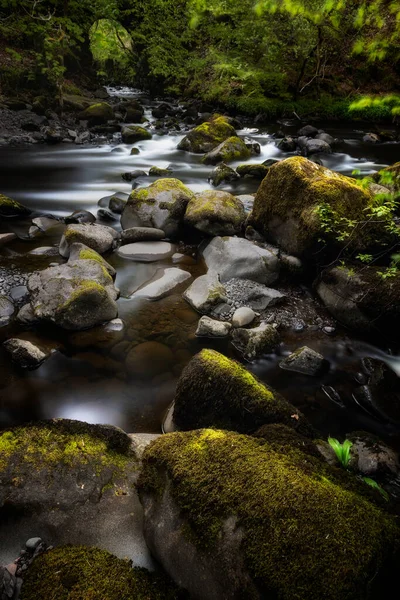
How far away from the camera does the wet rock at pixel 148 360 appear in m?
4.49

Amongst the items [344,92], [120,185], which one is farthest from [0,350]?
[344,92]

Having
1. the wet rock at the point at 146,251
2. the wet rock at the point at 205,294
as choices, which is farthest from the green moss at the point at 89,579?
the wet rock at the point at 146,251

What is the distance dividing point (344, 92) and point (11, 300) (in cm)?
1955

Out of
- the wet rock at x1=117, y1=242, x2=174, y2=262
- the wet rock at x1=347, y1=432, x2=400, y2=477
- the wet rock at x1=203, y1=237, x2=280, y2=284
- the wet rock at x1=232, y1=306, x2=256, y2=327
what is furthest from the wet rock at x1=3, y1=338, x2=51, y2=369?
the wet rock at x1=347, y1=432, x2=400, y2=477

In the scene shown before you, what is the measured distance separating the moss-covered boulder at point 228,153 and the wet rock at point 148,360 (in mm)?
8669

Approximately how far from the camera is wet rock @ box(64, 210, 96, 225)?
7.85m

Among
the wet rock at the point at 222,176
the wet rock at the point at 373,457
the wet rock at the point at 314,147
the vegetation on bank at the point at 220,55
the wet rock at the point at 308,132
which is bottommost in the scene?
the wet rock at the point at 373,457

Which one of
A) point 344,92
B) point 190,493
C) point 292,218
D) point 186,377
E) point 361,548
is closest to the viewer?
point 361,548

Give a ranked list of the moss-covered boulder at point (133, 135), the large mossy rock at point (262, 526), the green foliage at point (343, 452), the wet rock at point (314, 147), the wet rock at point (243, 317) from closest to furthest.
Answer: the large mossy rock at point (262, 526), the green foliage at point (343, 452), the wet rock at point (243, 317), the wet rock at point (314, 147), the moss-covered boulder at point (133, 135)

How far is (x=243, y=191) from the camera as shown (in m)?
9.59

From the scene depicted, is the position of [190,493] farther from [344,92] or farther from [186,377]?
[344,92]

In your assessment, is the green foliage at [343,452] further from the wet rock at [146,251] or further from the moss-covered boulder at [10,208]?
the moss-covered boulder at [10,208]

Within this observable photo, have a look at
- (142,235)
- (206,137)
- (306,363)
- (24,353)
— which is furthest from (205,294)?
(206,137)

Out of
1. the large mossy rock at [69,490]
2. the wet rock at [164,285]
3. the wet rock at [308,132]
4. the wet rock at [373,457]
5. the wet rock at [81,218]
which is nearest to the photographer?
the large mossy rock at [69,490]
